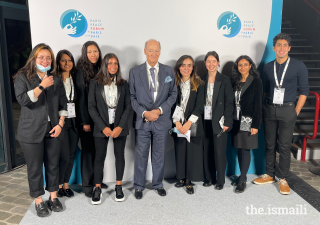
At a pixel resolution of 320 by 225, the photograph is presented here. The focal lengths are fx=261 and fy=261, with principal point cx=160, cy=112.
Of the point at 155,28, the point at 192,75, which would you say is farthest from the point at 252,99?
the point at 155,28

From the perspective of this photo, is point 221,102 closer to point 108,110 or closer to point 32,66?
point 108,110

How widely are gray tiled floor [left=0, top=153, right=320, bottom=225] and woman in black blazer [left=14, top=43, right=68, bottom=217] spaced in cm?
31

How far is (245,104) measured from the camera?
314 centimetres

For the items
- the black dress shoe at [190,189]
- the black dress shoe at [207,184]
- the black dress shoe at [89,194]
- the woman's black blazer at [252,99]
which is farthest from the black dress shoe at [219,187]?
the black dress shoe at [89,194]

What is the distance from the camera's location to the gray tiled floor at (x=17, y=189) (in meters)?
2.77

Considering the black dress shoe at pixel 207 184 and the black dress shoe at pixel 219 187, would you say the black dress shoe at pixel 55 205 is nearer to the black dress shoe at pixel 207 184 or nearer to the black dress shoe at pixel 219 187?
the black dress shoe at pixel 207 184

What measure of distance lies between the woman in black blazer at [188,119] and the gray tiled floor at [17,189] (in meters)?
1.72

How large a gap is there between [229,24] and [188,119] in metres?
1.46

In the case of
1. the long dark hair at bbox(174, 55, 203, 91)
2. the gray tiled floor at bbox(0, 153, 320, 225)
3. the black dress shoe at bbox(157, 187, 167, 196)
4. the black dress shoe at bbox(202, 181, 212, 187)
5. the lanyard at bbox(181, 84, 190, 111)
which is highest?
the long dark hair at bbox(174, 55, 203, 91)

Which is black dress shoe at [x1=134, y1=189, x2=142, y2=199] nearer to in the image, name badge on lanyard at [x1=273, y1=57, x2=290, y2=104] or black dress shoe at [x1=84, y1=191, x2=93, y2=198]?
black dress shoe at [x1=84, y1=191, x2=93, y2=198]

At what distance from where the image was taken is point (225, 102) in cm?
317

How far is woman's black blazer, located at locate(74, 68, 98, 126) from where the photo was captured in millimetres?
2963

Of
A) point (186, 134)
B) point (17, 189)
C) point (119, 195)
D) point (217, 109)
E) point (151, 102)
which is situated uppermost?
point (151, 102)

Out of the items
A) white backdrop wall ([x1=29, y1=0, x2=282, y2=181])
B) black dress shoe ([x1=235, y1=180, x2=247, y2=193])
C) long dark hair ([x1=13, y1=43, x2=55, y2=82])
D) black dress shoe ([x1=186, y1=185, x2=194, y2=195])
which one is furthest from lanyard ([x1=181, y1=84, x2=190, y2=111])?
long dark hair ([x1=13, y1=43, x2=55, y2=82])
